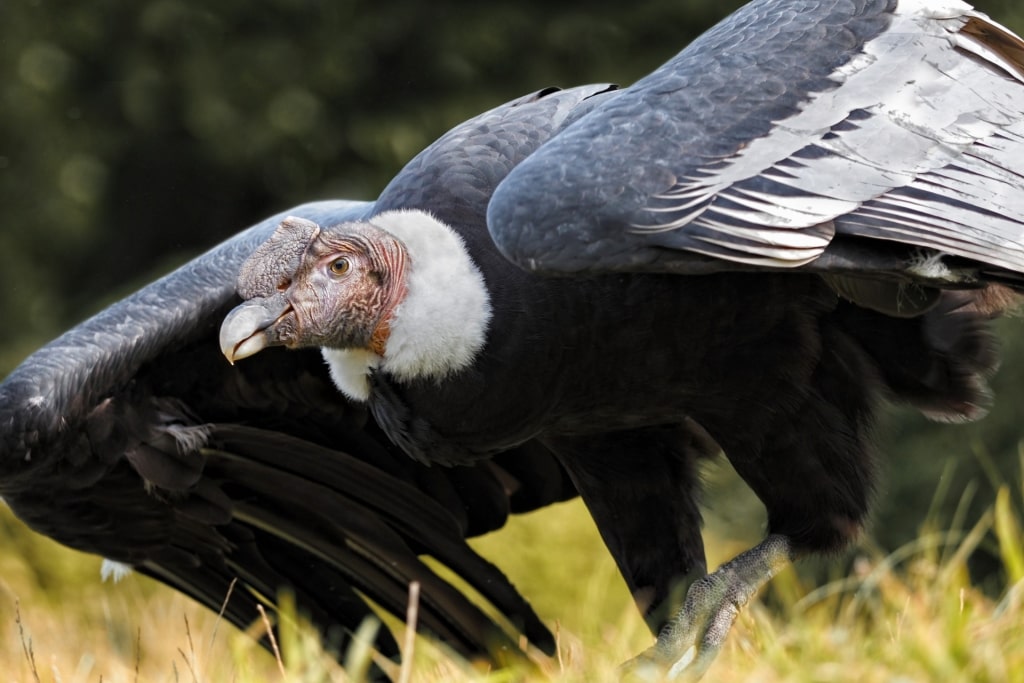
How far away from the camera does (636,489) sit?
4066 mm

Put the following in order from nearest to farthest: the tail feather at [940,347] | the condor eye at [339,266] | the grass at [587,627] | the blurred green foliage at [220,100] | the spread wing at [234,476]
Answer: the grass at [587,627]
the condor eye at [339,266]
the tail feather at [940,347]
the spread wing at [234,476]
the blurred green foliage at [220,100]

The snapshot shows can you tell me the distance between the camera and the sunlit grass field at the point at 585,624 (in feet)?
9.61

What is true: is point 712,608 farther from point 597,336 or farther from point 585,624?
point 585,624

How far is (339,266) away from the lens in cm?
363

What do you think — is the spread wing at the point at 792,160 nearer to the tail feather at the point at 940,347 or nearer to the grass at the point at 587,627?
the tail feather at the point at 940,347

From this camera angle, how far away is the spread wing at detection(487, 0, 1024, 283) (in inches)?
126

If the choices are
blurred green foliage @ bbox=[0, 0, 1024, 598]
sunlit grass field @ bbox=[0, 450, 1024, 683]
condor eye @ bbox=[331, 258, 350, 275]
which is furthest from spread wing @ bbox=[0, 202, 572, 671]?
blurred green foliage @ bbox=[0, 0, 1024, 598]

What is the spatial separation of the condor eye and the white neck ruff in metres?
0.13

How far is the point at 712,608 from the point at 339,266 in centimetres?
116

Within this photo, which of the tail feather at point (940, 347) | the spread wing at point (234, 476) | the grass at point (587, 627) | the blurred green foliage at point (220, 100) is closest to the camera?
the grass at point (587, 627)

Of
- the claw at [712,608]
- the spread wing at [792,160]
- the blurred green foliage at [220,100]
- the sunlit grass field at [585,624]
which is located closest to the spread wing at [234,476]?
the sunlit grass field at [585,624]

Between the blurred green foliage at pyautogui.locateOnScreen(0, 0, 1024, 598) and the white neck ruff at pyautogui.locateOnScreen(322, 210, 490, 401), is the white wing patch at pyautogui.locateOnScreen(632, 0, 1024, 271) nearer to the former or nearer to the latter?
the white neck ruff at pyautogui.locateOnScreen(322, 210, 490, 401)

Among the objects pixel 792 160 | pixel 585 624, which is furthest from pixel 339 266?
pixel 585 624

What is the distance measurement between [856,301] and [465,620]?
5.12ft
